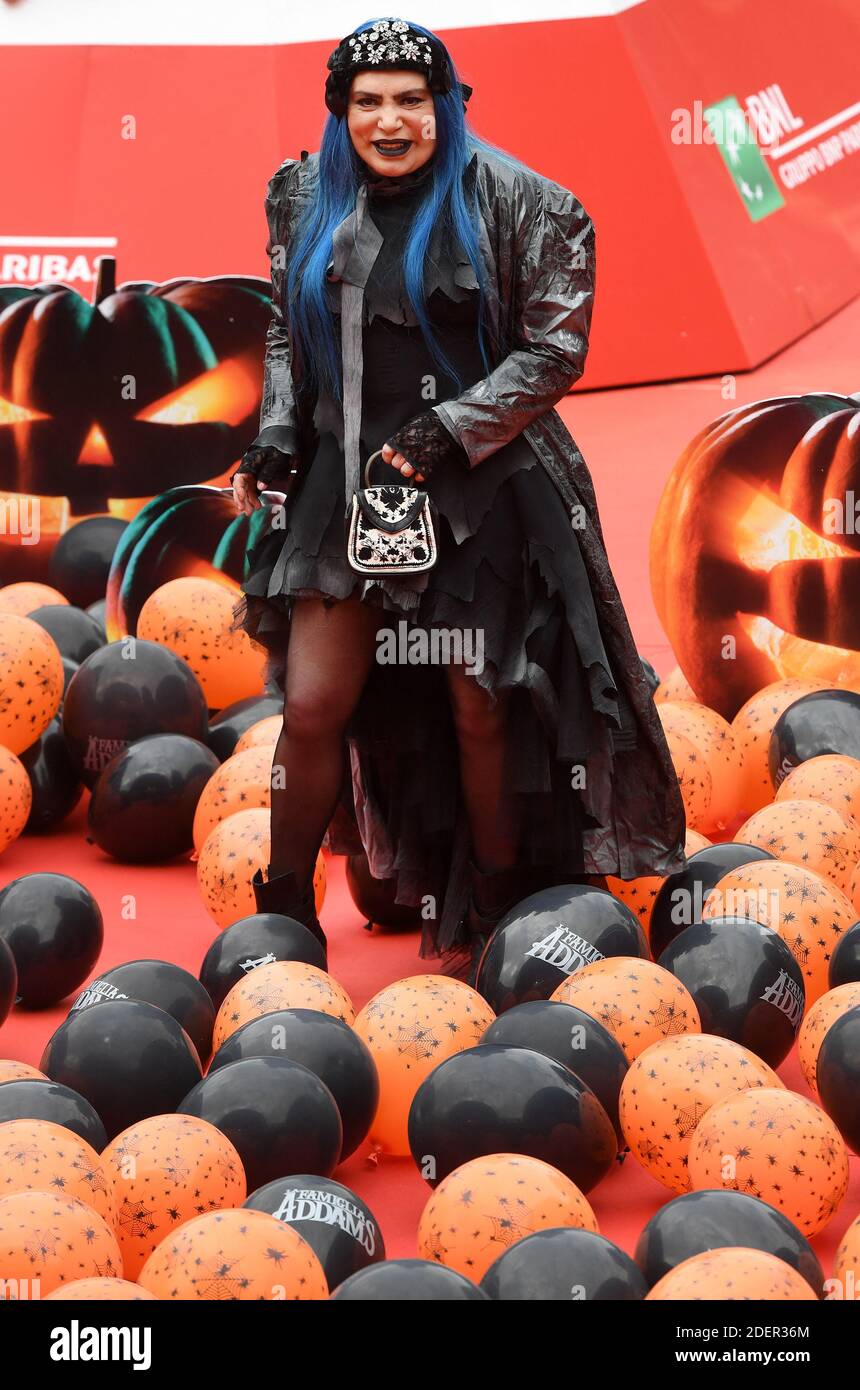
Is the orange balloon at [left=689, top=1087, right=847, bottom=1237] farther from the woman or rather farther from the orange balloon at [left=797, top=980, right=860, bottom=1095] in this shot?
the woman

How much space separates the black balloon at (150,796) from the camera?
17.2ft

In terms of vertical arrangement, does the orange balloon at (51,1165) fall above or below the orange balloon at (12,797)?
below

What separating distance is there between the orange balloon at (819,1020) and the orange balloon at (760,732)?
175 centimetres

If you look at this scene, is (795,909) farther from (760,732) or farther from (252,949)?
(760,732)

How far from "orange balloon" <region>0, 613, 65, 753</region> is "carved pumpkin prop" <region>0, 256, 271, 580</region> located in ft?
4.92

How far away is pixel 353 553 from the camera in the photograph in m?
4.04

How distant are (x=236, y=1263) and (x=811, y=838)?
2.29 meters

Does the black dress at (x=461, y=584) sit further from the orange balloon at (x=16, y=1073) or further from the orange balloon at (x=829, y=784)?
the orange balloon at (x=16, y=1073)

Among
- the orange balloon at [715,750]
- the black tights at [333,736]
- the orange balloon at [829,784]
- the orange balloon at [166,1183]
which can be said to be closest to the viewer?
the orange balloon at [166,1183]

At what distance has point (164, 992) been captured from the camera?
12.8 feet

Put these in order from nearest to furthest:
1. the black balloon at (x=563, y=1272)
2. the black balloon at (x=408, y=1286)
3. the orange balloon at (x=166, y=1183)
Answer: the black balloon at (x=408, y=1286) < the black balloon at (x=563, y=1272) < the orange balloon at (x=166, y=1183)

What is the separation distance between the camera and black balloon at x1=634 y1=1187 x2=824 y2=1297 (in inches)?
112

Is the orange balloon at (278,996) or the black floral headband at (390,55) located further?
the black floral headband at (390,55)

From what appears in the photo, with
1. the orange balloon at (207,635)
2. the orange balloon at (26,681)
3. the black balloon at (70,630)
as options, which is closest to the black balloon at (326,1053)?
the orange balloon at (26,681)
